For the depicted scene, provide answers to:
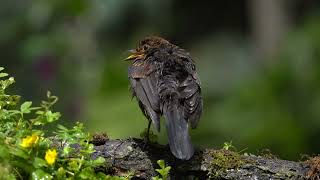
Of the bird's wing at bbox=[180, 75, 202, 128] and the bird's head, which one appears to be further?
the bird's head

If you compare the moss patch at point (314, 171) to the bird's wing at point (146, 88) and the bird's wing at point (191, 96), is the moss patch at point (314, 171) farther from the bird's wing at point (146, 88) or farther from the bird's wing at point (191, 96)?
the bird's wing at point (146, 88)

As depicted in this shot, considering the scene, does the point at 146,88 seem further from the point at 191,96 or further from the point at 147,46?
the point at 147,46

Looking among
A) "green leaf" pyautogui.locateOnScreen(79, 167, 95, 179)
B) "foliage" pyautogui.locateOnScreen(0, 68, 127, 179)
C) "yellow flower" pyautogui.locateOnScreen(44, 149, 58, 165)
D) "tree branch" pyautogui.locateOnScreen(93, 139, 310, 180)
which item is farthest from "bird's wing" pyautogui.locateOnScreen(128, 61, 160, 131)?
"yellow flower" pyautogui.locateOnScreen(44, 149, 58, 165)

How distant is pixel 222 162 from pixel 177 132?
1.08ft

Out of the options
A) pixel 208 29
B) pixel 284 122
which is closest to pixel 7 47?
pixel 208 29

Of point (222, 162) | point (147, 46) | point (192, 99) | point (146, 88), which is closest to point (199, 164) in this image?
point (222, 162)

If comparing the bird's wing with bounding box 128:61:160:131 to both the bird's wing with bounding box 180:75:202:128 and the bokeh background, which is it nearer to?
the bird's wing with bounding box 180:75:202:128

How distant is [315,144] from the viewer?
39.1 ft

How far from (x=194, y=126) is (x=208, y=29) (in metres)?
11.0

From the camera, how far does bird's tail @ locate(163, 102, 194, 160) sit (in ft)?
15.1

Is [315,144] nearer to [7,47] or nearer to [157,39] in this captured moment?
[7,47]

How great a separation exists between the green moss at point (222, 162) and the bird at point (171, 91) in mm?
154

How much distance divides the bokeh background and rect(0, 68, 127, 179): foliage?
6683mm

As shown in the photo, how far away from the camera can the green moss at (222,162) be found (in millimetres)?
Result: 4684
